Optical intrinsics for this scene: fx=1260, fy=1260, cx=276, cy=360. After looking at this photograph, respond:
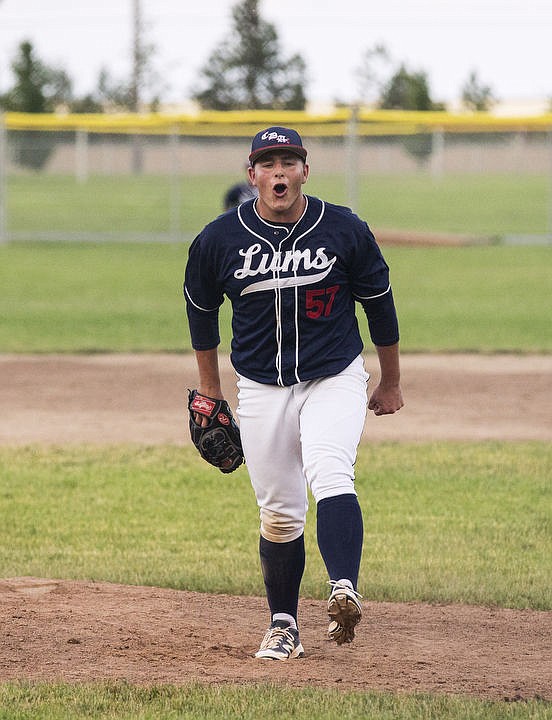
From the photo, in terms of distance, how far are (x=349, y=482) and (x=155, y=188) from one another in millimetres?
35619

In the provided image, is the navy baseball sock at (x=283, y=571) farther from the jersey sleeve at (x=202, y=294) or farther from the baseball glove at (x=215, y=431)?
the jersey sleeve at (x=202, y=294)

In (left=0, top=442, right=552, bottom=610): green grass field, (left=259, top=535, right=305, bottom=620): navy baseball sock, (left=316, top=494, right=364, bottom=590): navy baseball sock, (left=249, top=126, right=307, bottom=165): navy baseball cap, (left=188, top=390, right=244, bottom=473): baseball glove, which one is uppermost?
(left=249, top=126, right=307, bottom=165): navy baseball cap

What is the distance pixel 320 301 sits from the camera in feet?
14.2

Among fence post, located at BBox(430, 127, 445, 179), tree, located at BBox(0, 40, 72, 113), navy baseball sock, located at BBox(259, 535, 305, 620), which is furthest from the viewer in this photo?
tree, located at BBox(0, 40, 72, 113)

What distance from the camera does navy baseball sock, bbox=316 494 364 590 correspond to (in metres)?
4.05

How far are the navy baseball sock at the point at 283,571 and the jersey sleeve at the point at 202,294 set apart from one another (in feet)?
2.49

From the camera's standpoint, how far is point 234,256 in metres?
4.31

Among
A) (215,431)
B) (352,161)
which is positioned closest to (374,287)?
(215,431)

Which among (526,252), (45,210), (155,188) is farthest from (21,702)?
(155,188)

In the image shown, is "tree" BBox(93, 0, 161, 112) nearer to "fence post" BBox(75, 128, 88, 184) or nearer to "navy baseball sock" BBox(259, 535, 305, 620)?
"fence post" BBox(75, 128, 88, 184)

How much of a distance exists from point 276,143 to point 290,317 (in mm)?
588

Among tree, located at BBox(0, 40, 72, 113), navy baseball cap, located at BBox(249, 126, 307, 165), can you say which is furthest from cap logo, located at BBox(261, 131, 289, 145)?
tree, located at BBox(0, 40, 72, 113)

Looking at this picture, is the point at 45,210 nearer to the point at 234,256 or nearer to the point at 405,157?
the point at 405,157

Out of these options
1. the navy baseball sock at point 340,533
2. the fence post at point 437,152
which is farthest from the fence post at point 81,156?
the navy baseball sock at point 340,533
